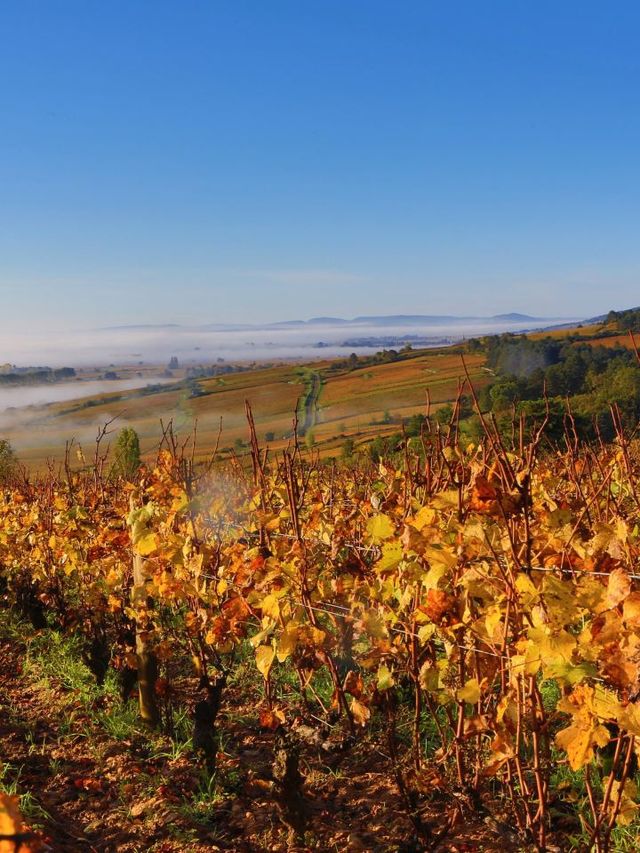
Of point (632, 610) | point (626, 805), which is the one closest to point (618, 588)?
point (632, 610)

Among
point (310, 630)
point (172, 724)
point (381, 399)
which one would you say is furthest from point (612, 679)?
point (381, 399)

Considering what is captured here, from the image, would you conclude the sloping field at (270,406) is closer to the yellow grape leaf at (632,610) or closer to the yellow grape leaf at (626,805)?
the yellow grape leaf at (626,805)

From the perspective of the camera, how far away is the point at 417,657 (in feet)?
11.4

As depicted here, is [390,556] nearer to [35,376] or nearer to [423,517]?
[423,517]

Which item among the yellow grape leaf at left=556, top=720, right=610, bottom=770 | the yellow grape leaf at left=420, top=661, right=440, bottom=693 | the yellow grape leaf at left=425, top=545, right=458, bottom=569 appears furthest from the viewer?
the yellow grape leaf at left=420, top=661, right=440, bottom=693

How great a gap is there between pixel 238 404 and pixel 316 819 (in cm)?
7652

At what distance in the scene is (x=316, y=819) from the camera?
364 cm

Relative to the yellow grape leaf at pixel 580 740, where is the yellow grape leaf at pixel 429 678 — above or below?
below

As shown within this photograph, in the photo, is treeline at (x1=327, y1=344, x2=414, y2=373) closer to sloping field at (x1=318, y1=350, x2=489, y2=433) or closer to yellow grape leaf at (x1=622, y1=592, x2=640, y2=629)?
sloping field at (x1=318, y1=350, x2=489, y2=433)

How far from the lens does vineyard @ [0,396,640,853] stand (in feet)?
7.62

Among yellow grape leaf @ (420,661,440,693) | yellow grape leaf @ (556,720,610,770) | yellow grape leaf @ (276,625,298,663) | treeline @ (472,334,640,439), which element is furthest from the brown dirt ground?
treeline @ (472,334,640,439)

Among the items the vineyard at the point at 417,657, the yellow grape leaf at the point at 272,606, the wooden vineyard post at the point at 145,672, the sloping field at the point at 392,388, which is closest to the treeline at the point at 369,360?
the sloping field at the point at 392,388

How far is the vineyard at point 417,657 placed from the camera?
7.62 ft

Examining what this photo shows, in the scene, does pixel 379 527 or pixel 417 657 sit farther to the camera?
pixel 417 657
